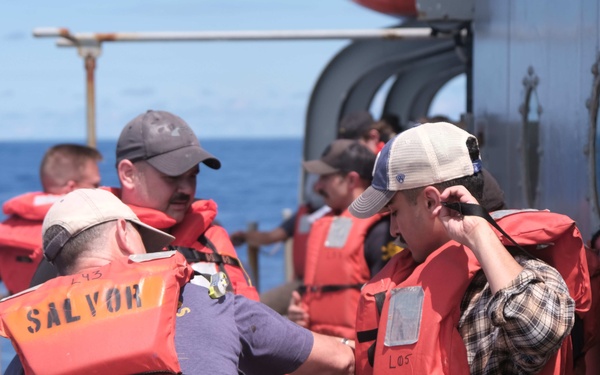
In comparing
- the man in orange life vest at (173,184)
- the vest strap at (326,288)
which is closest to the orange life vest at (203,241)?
the man in orange life vest at (173,184)

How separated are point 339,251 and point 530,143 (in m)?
1.04

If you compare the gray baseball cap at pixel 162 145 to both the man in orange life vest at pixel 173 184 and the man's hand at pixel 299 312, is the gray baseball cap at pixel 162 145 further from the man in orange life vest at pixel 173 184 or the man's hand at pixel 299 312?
the man's hand at pixel 299 312

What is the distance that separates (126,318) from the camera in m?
2.63

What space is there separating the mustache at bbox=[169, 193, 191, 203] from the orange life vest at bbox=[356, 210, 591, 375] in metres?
1.14

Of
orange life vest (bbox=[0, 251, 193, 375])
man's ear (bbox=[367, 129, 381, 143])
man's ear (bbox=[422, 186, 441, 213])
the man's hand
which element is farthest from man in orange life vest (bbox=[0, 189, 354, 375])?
man's ear (bbox=[367, 129, 381, 143])

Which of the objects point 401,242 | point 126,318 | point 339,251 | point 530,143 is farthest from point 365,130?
point 126,318

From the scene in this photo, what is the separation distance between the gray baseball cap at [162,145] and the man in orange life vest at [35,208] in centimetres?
111

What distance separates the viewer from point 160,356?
2.58 metres

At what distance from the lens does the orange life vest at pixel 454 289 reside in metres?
2.71

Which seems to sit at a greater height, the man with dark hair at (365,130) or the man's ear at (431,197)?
the man's ear at (431,197)

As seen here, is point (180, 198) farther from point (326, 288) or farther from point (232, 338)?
point (326, 288)

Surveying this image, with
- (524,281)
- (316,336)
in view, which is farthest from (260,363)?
(524,281)

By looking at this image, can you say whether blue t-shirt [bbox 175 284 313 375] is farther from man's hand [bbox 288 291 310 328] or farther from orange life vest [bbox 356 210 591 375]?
man's hand [bbox 288 291 310 328]

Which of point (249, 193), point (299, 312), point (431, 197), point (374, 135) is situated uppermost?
point (431, 197)
